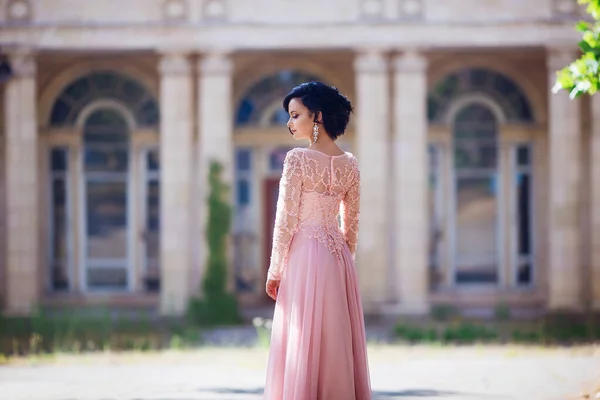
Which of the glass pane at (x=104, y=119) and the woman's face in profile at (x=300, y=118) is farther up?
the glass pane at (x=104, y=119)

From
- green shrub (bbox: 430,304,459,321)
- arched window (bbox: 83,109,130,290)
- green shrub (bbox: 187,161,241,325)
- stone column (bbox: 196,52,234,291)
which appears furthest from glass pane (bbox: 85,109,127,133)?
green shrub (bbox: 430,304,459,321)

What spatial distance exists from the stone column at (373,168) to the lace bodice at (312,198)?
35.3 ft

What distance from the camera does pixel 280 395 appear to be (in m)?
6.88

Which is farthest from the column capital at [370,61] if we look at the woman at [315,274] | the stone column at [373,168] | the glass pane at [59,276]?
the woman at [315,274]

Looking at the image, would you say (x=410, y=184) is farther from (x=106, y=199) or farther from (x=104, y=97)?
(x=104, y=97)

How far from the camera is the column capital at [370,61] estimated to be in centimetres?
1803

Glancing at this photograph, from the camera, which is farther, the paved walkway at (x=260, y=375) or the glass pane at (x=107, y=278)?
the glass pane at (x=107, y=278)

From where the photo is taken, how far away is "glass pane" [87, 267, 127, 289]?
20594mm

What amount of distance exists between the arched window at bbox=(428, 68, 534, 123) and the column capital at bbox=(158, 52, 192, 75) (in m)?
4.89

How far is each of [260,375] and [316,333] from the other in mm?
4380

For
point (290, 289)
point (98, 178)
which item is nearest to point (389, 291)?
point (98, 178)

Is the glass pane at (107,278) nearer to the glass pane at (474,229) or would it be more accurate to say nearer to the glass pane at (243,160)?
the glass pane at (243,160)

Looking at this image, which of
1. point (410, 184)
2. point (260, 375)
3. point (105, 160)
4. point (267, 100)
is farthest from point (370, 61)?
point (260, 375)

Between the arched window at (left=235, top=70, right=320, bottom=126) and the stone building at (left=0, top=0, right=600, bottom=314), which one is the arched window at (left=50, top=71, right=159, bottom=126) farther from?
the arched window at (left=235, top=70, right=320, bottom=126)
